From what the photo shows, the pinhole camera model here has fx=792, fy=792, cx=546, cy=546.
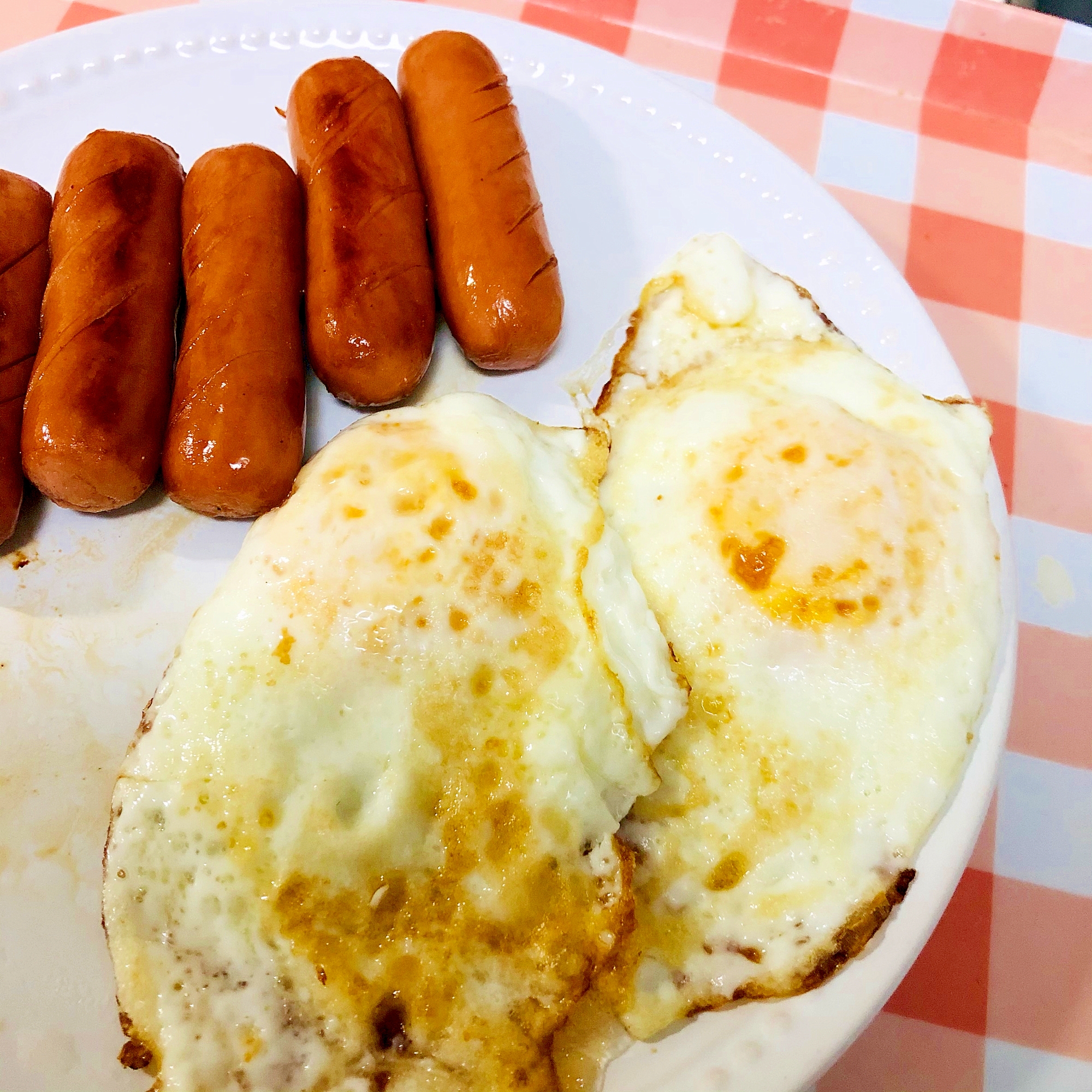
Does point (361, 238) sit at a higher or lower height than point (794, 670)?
higher

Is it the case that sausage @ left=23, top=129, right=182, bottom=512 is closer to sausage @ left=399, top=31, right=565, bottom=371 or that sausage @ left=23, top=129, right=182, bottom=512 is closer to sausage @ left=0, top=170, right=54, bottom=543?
sausage @ left=0, top=170, right=54, bottom=543

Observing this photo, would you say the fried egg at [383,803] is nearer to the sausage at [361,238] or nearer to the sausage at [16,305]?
the sausage at [361,238]

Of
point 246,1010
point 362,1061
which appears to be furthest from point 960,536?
point 246,1010

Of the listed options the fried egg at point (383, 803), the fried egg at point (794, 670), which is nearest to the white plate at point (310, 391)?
the fried egg at point (794, 670)

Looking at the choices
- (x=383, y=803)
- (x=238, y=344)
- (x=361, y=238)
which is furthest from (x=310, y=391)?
(x=383, y=803)

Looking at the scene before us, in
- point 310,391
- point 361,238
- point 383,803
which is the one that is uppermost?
point 361,238

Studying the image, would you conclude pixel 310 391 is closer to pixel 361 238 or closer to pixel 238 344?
Result: pixel 238 344

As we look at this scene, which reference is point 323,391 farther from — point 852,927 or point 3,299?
point 852,927
